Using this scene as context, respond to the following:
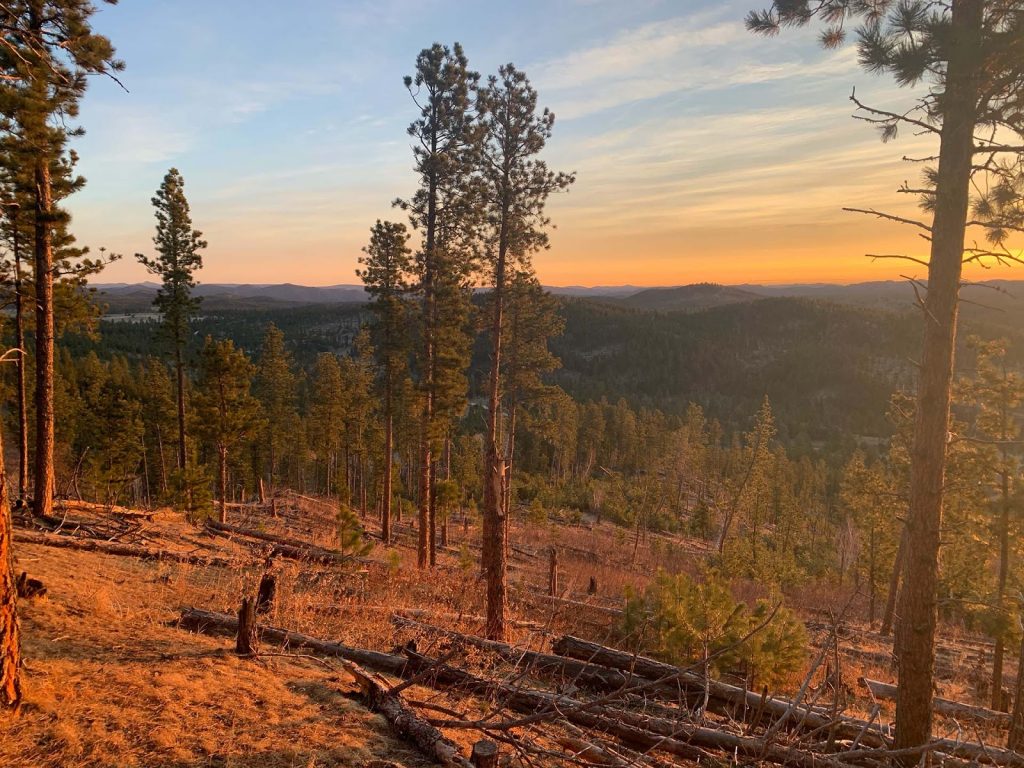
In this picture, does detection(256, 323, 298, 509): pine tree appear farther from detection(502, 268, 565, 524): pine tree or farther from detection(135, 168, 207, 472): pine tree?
detection(502, 268, 565, 524): pine tree

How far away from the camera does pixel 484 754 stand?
11.0 feet

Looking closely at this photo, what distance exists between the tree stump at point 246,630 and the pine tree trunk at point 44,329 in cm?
880

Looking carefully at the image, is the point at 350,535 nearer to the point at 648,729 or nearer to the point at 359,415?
the point at 648,729

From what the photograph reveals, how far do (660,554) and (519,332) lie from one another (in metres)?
25.0

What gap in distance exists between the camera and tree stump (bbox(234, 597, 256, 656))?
5.18 m

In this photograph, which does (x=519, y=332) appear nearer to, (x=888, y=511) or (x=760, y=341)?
(x=888, y=511)

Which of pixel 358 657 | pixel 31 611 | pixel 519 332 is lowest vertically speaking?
pixel 358 657

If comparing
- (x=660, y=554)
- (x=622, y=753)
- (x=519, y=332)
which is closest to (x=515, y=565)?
(x=519, y=332)

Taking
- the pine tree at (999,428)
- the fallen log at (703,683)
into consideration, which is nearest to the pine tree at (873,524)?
the pine tree at (999,428)

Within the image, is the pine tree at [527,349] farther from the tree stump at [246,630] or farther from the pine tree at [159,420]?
the pine tree at [159,420]

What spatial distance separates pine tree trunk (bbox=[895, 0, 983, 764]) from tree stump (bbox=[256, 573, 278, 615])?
658 centimetres

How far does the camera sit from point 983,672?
17.4 m

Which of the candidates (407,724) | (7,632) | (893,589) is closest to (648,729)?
(407,724)

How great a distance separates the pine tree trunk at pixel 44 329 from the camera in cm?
1130
